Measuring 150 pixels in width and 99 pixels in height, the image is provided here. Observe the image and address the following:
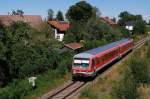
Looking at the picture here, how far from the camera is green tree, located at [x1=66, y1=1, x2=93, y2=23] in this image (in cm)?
8138

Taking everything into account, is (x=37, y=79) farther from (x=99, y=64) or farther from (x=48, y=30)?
(x=48, y=30)

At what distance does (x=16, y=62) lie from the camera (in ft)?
115

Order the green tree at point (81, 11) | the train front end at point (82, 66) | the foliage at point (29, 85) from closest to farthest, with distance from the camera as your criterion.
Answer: the foliage at point (29, 85), the train front end at point (82, 66), the green tree at point (81, 11)

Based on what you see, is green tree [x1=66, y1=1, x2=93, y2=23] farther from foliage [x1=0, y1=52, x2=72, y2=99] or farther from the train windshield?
the train windshield

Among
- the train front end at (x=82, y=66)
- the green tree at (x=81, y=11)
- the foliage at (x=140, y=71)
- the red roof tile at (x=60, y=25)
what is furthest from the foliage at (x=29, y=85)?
the green tree at (x=81, y=11)

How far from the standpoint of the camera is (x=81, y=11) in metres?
81.3

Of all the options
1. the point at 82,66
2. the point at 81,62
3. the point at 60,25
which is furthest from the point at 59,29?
the point at 82,66

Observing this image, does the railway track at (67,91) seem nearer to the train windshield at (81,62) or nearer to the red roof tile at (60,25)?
the train windshield at (81,62)

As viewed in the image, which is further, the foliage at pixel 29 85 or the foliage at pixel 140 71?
the foliage at pixel 140 71

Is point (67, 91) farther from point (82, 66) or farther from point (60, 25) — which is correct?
point (60, 25)

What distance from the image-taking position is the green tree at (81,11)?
81375 millimetres

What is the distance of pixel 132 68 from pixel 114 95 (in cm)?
788

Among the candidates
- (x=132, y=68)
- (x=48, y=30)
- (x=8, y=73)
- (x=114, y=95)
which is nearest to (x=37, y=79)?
(x=8, y=73)

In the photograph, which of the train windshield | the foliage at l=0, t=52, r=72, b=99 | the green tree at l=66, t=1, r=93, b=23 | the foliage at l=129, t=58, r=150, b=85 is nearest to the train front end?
the train windshield
